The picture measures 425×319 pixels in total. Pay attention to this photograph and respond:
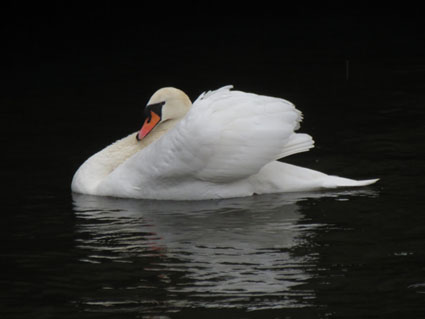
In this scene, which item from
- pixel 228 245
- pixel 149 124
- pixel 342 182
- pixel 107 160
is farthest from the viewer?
pixel 107 160

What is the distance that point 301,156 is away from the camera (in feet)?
43.8

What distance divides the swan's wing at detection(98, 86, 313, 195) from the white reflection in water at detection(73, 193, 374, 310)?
0.34 metres

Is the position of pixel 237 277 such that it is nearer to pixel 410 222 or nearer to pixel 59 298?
pixel 59 298

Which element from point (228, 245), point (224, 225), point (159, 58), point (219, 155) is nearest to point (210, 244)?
point (228, 245)

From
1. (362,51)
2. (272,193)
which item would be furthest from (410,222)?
(362,51)

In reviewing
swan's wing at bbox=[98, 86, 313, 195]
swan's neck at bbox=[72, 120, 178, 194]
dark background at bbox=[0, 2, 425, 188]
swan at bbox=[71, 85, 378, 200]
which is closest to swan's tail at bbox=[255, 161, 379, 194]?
swan at bbox=[71, 85, 378, 200]

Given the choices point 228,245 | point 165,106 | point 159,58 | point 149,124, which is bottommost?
point 228,245

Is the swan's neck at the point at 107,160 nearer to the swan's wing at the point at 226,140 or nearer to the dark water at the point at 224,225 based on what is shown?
the dark water at the point at 224,225

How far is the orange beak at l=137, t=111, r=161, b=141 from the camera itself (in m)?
12.3

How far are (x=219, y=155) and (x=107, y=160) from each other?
5.34ft

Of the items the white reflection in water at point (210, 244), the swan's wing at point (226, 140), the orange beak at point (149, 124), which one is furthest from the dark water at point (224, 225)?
the orange beak at point (149, 124)

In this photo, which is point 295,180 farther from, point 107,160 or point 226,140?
point 107,160

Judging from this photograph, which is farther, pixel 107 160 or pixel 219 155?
pixel 107 160

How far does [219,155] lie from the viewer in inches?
449
